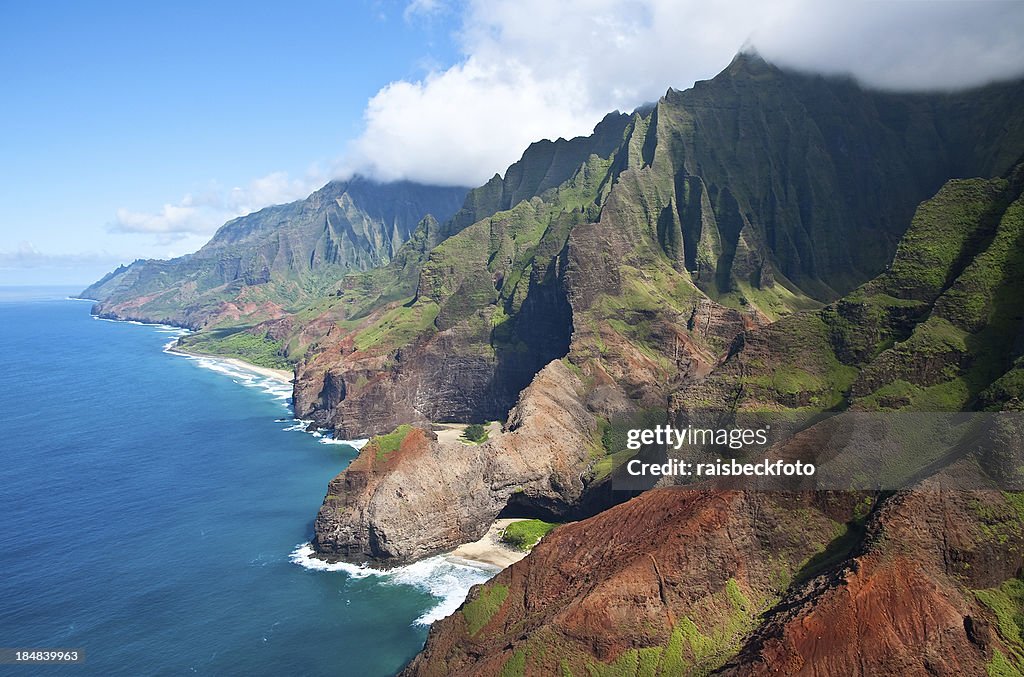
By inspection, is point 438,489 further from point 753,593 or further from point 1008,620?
point 1008,620

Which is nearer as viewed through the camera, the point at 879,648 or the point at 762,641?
the point at 879,648

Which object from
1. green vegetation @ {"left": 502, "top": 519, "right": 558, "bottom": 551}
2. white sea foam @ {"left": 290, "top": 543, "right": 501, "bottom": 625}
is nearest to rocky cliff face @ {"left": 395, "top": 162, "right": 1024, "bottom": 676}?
white sea foam @ {"left": 290, "top": 543, "right": 501, "bottom": 625}

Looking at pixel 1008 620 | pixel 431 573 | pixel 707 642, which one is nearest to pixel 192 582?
pixel 431 573

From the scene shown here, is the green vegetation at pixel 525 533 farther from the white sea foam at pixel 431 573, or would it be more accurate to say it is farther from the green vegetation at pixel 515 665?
the green vegetation at pixel 515 665

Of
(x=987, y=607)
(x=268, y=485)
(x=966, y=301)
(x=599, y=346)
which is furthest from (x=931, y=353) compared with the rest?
(x=268, y=485)

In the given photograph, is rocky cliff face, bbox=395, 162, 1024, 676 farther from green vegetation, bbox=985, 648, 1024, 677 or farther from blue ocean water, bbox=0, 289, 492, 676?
blue ocean water, bbox=0, 289, 492, 676

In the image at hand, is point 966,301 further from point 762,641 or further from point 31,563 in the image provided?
point 31,563
